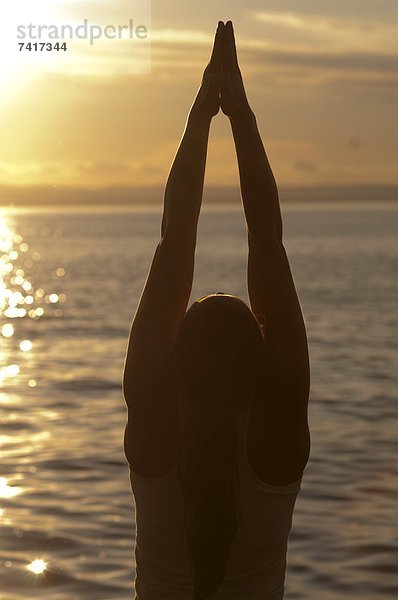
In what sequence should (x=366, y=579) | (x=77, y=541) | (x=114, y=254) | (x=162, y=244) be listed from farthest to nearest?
(x=114, y=254)
(x=77, y=541)
(x=366, y=579)
(x=162, y=244)

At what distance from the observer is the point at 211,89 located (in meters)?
3.86

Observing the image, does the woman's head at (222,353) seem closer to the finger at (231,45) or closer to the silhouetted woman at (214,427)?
the silhouetted woman at (214,427)

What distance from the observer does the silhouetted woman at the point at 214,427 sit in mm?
3271

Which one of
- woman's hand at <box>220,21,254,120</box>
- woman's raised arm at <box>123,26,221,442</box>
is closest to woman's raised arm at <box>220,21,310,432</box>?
woman's hand at <box>220,21,254,120</box>

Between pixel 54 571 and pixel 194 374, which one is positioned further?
pixel 54 571

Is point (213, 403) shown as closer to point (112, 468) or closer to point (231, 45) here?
point (231, 45)

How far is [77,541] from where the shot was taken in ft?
33.5

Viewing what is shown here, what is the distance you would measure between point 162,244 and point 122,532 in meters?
7.38

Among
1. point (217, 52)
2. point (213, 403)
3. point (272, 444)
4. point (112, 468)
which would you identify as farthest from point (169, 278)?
point (112, 468)

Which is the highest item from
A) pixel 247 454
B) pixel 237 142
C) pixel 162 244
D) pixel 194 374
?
pixel 237 142

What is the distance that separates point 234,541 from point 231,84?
1.49m

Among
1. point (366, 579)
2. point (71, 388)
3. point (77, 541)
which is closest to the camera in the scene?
point (366, 579)

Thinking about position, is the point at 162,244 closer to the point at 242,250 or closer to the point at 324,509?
the point at 324,509

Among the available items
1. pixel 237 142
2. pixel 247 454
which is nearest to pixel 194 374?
pixel 247 454
